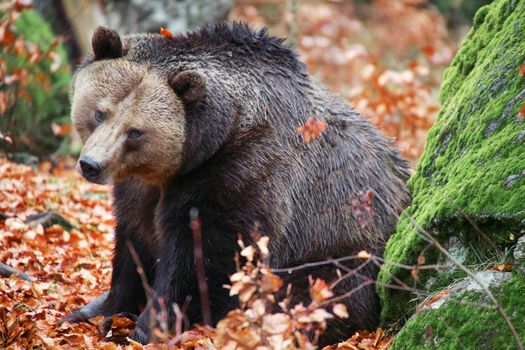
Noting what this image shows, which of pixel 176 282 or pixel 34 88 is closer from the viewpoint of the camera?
pixel 176 282

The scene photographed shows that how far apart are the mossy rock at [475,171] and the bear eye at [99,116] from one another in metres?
2.39

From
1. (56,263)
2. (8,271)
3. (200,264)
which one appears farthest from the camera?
(56,263)

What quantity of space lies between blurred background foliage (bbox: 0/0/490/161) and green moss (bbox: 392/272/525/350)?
10.2ft

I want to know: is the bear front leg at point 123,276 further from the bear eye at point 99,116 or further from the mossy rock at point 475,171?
the mossy rock at point 475,171

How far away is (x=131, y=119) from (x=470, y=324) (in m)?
2.87

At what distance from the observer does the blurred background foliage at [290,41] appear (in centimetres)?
1141

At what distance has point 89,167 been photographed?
18.5 feet

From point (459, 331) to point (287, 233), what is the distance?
1982 mm

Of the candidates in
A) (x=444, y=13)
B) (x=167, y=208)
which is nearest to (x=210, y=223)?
(x=167, y=208)

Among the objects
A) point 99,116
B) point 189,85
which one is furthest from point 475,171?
point 99,116

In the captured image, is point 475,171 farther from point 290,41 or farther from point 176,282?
point 290,41

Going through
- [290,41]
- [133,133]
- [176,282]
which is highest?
[290,41]

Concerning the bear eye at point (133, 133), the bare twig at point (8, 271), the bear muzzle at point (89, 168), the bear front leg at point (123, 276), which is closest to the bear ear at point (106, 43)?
the bear eye at point (133, 133)

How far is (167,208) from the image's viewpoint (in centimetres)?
609
